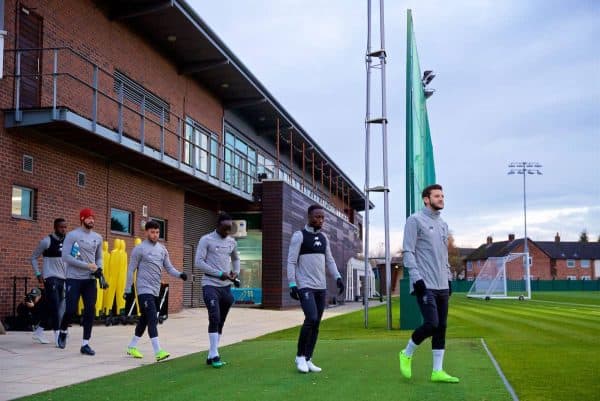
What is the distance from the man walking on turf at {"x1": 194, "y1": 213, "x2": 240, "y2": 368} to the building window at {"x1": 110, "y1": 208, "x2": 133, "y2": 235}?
965 cm

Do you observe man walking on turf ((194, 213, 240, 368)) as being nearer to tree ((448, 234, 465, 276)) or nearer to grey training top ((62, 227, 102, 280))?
grey training top ((62, 227, 102, 280))

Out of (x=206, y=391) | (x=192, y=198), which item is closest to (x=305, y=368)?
(x=206, y=391)

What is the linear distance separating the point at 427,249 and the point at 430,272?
0.23 m

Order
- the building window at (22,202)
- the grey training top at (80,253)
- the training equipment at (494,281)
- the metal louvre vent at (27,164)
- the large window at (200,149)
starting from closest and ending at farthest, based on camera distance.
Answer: the grey training top at (80,253) → the building window at (22,202) → the metal louvre vent at (27,164) → the large window at (200,149) → the training equipment at (494,281)

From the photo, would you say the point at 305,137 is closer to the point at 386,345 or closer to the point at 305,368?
the point at 386,345

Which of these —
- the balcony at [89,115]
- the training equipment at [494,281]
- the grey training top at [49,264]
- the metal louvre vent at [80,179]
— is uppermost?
the balcony at [89,115]

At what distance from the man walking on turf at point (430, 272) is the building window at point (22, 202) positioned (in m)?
9.24

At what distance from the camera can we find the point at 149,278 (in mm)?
8555

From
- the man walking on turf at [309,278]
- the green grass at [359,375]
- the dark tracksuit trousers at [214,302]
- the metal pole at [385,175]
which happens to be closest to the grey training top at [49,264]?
the green grass at [359,375]

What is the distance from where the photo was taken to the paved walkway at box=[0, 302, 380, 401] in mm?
6867

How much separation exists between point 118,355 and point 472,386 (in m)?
4.92

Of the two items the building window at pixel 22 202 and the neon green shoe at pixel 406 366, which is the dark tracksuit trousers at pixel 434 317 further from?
the building window at pixel 22 202

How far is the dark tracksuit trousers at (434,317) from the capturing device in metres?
6.58

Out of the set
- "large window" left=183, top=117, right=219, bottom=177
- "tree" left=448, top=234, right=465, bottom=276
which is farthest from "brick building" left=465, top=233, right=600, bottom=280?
"large window" left=183, top=117, right=219, bottom=177
